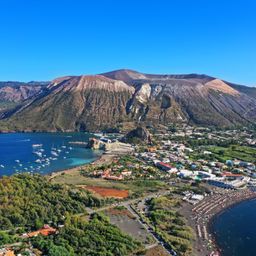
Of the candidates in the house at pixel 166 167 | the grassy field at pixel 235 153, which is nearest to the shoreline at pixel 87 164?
the house at pixel 166 167

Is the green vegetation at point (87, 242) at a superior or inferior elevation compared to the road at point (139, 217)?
superior

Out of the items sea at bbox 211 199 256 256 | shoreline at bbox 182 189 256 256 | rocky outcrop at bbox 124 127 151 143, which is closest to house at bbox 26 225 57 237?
shoreline at bbox 182 189 256 256

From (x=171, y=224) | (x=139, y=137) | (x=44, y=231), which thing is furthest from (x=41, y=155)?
(x=44, y=231)

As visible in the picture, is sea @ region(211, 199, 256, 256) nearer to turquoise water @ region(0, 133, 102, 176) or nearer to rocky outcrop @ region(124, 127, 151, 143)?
turquoise water @ region(0, 133, 102, 176)

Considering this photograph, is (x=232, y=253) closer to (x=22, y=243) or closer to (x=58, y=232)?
(x=58, y=232)

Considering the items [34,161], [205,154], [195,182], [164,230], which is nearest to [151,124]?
[205,154]

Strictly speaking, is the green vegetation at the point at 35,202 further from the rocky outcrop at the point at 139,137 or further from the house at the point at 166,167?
the rocky outcrop at the point at 139,137

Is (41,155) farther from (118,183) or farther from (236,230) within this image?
(236,230)
